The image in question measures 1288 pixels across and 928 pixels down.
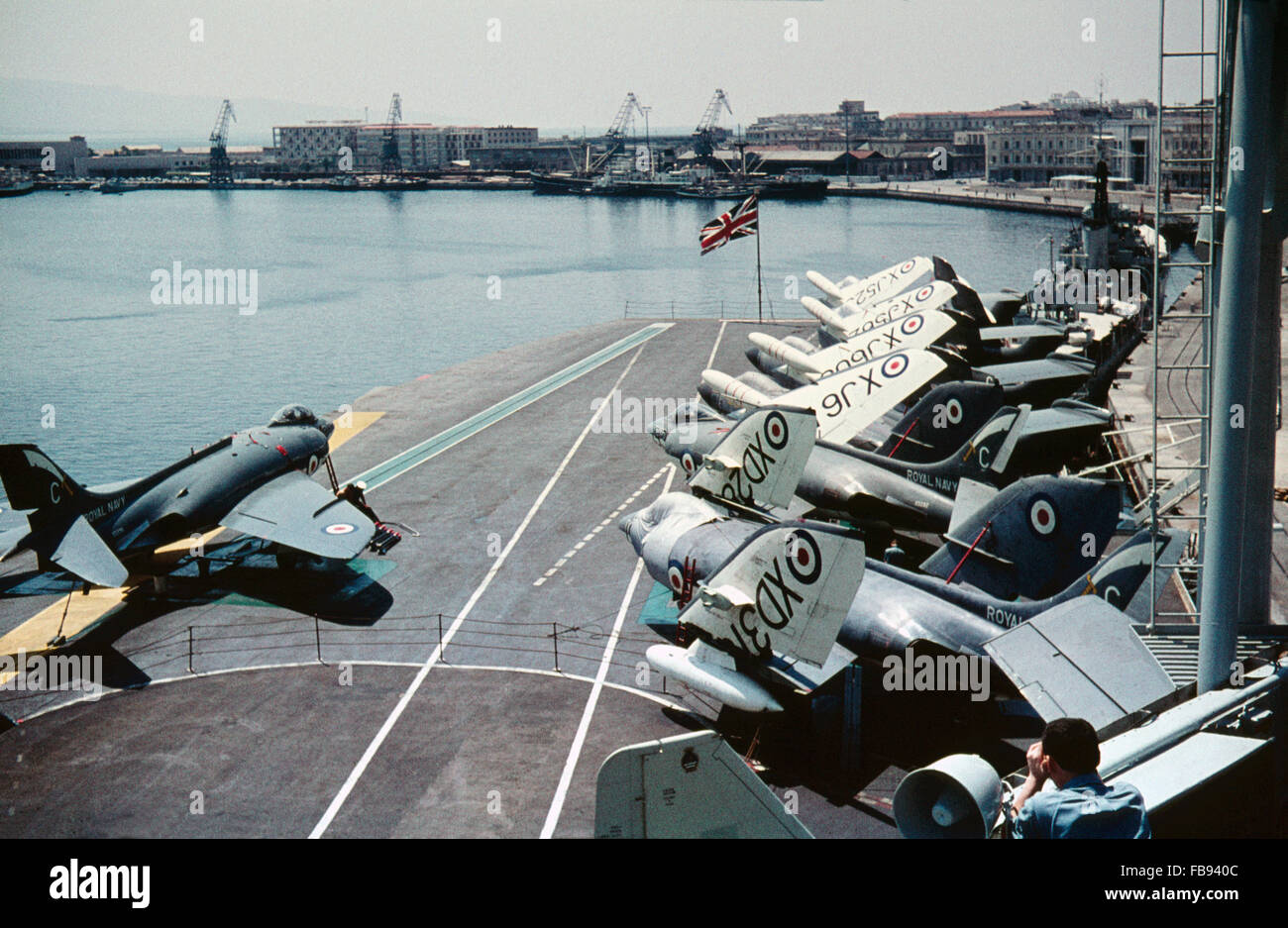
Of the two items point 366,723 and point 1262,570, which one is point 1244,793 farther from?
point 366,723

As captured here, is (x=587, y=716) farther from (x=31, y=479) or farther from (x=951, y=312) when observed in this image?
(x=951, y=312)

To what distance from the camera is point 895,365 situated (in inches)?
1618

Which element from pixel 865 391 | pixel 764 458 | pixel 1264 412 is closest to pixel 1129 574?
Result: pixel 1264 412

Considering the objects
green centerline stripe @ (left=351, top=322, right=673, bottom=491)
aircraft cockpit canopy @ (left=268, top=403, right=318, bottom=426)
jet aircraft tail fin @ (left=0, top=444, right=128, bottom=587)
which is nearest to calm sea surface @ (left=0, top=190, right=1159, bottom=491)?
green centerline stripe @ (left=351, top=322, right=673, bottom=491)

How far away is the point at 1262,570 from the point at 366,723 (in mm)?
20576

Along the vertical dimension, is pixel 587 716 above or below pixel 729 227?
below

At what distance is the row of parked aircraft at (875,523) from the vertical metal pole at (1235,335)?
2188 millimetres

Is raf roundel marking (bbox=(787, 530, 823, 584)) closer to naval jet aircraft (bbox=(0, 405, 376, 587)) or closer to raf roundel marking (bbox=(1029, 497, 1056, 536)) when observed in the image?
raf roundel marking (bbox=(1029, 497, 1056, 536))

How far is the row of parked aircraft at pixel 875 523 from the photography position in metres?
23.3

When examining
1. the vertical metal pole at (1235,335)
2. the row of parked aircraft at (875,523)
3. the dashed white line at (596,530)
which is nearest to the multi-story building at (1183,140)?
the row of parked aircraft at (875,523)

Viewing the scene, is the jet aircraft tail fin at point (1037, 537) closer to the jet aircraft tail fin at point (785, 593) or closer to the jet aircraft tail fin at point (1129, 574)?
the jet aircraft tail fin at point (1129, 574)

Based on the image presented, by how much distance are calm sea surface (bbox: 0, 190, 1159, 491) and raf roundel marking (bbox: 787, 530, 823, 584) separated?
1944 inches

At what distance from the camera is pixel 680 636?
30875mm

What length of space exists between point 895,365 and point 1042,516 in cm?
1465
